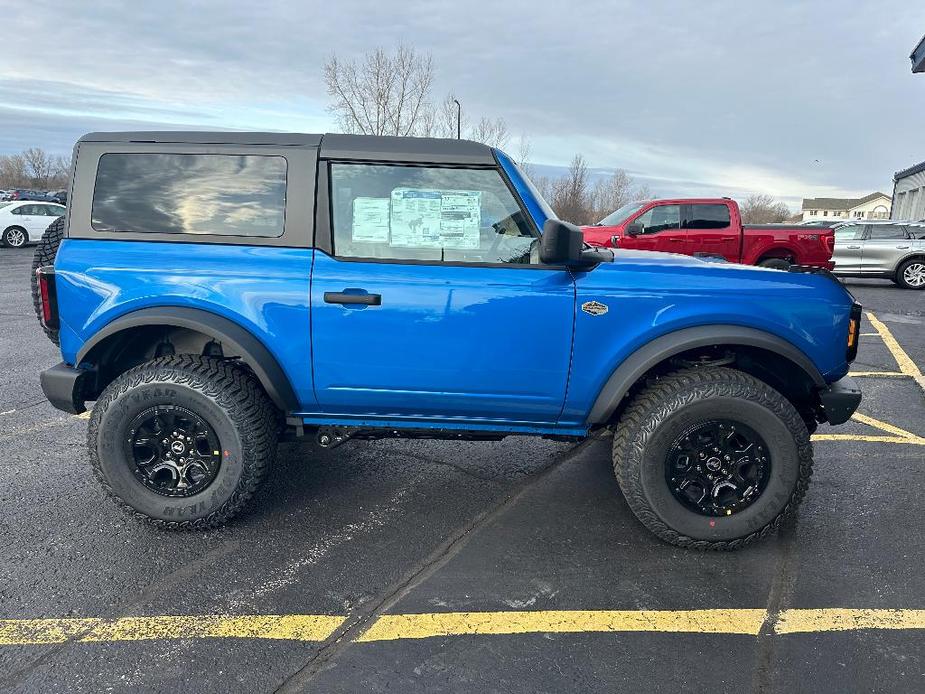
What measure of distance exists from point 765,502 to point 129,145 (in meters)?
3.59

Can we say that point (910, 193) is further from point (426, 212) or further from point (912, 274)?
point (426, 212)

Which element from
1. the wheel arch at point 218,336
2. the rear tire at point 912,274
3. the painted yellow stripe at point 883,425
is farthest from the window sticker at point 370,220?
the rear tire at point 912,274

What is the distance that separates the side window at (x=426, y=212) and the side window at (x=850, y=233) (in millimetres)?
14798

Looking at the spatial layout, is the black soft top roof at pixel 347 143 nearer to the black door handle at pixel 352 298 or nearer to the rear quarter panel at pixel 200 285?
the rear quarter panel at pixel 200 285

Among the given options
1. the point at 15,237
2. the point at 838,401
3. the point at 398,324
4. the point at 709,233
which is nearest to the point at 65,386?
the point at 398,324

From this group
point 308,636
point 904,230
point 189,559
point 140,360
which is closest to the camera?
point 308,636

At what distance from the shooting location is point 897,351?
782 centimetres

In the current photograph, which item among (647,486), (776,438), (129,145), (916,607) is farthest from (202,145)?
(916,607)

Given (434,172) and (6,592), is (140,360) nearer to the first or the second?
(6,592)

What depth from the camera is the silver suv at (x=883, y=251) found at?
14.5 meters

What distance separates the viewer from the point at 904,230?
14758 mm

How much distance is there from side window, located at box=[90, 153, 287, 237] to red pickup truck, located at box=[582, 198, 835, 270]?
9.62 meters

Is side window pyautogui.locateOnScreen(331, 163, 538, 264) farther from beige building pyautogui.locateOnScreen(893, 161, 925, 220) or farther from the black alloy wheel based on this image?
beige building pyautogui.locateOnScreen(893, 161, 925, 220)

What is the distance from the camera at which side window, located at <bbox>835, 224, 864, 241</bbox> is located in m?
14.9
